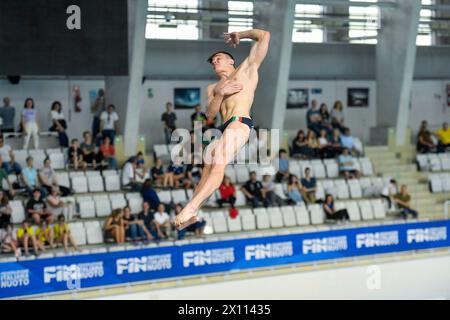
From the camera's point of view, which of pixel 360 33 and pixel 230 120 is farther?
pixel 360 33

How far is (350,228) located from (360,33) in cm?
1052

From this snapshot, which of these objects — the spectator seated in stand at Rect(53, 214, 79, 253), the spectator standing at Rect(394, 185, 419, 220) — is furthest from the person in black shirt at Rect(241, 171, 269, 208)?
the spectator seated in stand at Rect(53, 214, 79, 253)

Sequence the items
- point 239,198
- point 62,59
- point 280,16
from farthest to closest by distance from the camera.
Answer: point 280,16, point 239,198, point 62,59

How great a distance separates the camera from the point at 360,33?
26.6 metres

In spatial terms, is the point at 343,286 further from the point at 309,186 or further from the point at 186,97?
the point at 186,97

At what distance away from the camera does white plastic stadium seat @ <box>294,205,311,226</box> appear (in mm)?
19297

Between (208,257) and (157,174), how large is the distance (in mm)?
3397

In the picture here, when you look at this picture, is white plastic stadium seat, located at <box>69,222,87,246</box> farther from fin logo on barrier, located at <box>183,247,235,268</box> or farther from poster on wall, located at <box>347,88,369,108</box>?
poster on wall, located at <box>347,88,369,108</box>

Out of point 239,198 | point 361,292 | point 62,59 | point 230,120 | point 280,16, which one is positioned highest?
point 280,16

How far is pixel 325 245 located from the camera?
56.7ft

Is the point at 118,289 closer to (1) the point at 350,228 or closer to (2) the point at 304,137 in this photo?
(1) the point at 350,228

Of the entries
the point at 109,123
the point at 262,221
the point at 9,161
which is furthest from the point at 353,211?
the point at 9,161

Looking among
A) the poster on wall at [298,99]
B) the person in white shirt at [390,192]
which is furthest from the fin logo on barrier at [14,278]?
the poster on wall at [298,99]
